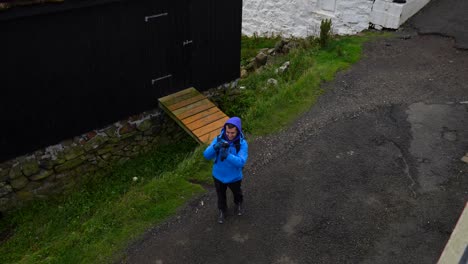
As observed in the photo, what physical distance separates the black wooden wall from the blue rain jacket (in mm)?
3298

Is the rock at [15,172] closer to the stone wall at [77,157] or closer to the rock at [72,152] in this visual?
the stone wall at [77,157]

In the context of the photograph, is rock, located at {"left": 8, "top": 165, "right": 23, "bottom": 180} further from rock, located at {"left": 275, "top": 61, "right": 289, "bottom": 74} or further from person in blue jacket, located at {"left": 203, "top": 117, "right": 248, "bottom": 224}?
rock, located at {"left": 275, "top": 61, "right": 289, "bottom": 74}

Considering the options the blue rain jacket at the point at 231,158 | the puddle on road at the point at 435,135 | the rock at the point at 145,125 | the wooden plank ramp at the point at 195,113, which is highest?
the blue rain jacket at the point at 231,158

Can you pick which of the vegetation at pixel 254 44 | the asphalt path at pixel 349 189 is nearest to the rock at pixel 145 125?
the asphalt path at pixel 349 189

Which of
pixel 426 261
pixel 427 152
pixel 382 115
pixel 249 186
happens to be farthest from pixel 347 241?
pixel 382 115

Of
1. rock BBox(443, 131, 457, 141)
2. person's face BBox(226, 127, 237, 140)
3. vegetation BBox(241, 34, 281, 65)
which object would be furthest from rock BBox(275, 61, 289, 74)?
person's face BBox(226, 127, 237, 140)

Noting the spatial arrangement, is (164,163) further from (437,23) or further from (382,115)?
(437,23)

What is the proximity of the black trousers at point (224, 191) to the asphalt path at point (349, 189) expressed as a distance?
25cm

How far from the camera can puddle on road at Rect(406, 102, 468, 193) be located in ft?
22.4

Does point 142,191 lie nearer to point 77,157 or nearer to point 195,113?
point 77,157

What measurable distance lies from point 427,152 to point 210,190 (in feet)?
11.9

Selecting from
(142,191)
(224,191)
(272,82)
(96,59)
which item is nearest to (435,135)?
(272,82)

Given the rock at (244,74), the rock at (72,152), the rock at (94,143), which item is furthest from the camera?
the rock at (244,74)

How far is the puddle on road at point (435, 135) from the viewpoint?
22.4 ft
